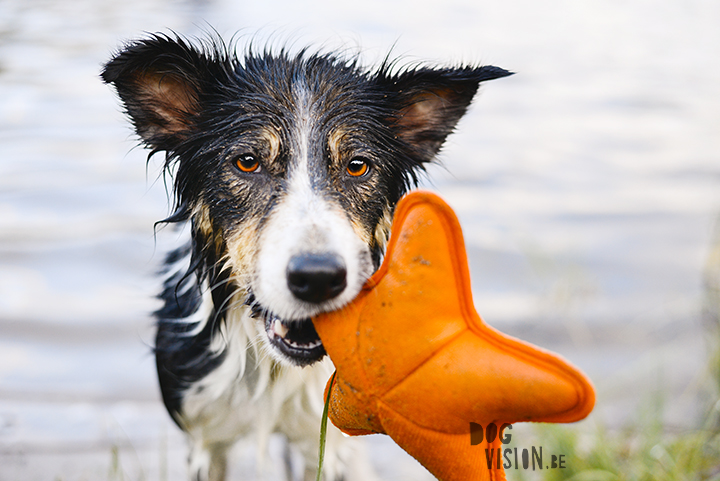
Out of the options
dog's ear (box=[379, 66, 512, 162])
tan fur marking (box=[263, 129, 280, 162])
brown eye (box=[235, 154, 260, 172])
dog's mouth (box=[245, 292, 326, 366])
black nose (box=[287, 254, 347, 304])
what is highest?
dog's ear (box=[379, 66, 512, 162])

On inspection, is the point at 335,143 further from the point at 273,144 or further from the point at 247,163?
the point at 247,163

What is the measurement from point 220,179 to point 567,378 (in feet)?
4.62

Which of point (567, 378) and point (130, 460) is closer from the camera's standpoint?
point (567, 378)

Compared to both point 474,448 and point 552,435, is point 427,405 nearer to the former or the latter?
point 474,448

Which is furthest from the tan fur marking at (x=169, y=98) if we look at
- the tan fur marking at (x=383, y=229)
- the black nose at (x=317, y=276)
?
the black nose at (x=317, y=276)

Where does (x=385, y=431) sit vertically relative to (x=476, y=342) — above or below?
below

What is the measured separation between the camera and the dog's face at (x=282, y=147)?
75.3 inches

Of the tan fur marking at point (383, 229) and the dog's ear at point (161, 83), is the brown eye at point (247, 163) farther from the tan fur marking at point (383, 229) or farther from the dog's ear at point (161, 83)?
the tan fur marking at point (383, 229)

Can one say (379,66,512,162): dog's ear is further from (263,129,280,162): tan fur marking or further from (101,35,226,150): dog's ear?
(101,35,226,150): dog's ear

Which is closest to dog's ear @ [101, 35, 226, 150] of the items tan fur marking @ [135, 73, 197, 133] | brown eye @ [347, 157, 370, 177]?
tan fur marking @ [135, 73, 197, 133]

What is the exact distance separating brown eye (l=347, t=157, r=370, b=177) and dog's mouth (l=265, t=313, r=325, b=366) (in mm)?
549

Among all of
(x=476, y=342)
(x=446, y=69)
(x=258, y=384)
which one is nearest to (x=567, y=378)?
(x=476, y=342)

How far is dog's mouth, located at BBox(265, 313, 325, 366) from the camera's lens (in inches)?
77.1

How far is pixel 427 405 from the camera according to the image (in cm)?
139
